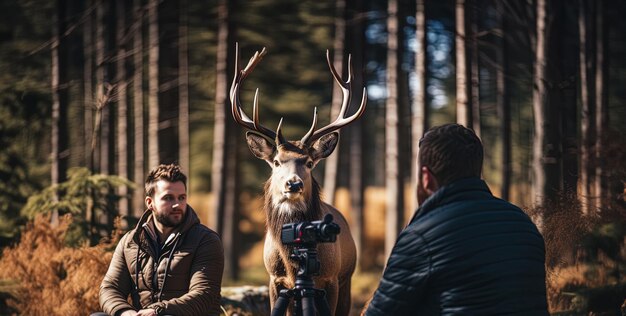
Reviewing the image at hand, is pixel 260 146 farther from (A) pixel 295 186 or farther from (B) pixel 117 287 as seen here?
(B) pixel 117 287

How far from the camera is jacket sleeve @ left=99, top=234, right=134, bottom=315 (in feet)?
19.5

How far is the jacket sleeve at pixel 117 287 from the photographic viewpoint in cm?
595

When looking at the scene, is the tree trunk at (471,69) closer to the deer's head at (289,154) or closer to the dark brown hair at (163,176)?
the deer's head at (289,154)

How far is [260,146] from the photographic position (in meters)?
8.44

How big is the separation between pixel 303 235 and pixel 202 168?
2619 cm

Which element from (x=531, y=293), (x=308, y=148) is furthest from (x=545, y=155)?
(x=531, y=293)

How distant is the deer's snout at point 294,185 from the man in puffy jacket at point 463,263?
13.0ft

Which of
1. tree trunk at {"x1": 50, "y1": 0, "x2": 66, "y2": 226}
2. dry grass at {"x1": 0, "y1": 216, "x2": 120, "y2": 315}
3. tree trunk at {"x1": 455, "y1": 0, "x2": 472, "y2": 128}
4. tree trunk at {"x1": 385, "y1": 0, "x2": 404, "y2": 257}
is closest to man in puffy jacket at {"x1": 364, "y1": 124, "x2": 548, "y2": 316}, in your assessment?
dry grass at {"x1": 0, "y1": 216, "x2": 120, "y2": 315}

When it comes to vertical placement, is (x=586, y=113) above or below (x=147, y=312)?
above

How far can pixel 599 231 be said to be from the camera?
844 cm

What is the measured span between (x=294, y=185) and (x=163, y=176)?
165 centimetres

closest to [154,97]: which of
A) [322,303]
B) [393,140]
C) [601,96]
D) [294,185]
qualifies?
[393,140]

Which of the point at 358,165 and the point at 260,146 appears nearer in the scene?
the point at 260,146

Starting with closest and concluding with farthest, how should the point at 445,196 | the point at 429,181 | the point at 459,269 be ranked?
1. the point at 459,269
2. the point at 445,196
3. the point at 429,181
